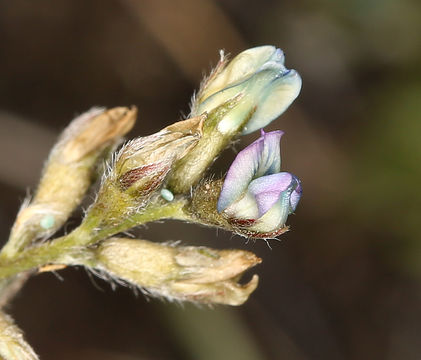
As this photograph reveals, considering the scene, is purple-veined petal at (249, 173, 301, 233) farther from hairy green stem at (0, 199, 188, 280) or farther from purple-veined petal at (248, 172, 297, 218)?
hairy green stem at (0, 199, 188, 280)

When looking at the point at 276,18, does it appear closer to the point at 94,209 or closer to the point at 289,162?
the point at 289,162

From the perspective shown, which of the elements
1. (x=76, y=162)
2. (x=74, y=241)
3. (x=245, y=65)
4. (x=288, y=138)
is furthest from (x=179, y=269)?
(x=288, y=138)

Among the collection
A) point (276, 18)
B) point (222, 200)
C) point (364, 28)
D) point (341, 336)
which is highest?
point (222, 200)

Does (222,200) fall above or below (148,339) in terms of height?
above

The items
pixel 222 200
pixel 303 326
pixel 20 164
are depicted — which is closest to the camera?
pixel 222 200

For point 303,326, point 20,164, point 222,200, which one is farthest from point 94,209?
point 303,326

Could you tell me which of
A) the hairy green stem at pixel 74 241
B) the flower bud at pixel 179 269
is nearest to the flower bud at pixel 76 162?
the hairy green stem at pixel 74 241
